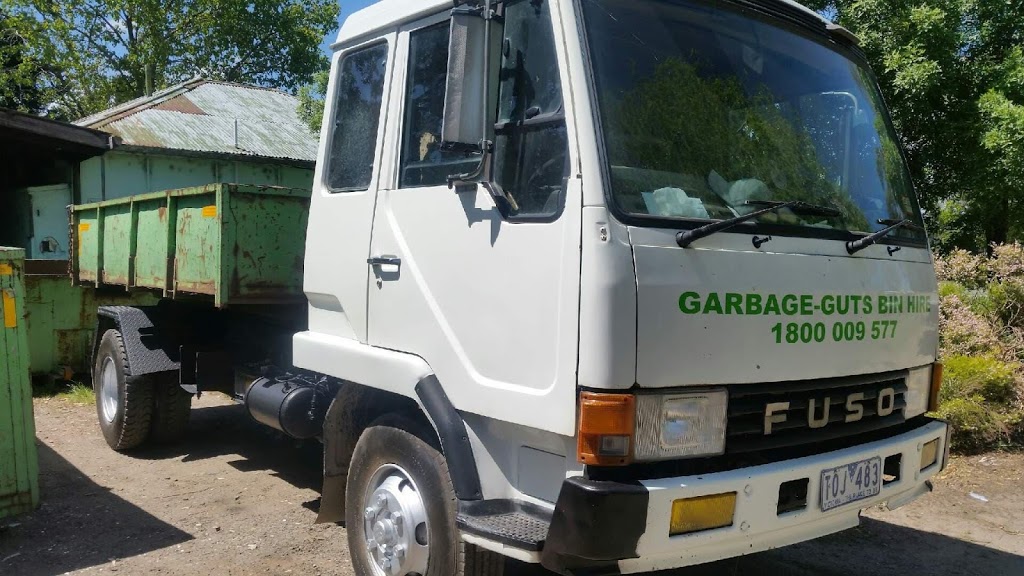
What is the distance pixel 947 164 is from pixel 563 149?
922cm

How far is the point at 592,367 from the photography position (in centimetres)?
244

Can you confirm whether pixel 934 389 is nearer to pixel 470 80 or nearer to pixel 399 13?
pixel 470 80

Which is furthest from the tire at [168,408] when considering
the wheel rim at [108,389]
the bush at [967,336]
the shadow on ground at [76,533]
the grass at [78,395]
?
the bush at [967,336]

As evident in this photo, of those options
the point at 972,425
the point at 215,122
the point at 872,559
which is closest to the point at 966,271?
the point at 972,425

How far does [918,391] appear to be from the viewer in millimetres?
3398

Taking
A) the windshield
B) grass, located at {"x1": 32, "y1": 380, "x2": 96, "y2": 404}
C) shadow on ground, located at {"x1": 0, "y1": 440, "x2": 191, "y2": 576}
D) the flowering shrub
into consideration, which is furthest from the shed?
the windshield

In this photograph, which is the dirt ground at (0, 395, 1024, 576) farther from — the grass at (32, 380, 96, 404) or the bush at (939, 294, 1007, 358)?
the grass at (32, 380, 96, 404)

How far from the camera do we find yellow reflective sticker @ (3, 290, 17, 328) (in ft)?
14.4

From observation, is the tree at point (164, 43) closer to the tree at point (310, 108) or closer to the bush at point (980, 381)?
the tree at point (310, 108)

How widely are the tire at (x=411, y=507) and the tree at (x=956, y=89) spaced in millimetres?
7901

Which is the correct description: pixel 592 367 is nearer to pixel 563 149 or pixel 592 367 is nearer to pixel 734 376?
pixel 734 376

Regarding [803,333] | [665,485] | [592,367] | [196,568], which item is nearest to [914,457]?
[803,333]

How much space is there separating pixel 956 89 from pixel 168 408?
30.2ft

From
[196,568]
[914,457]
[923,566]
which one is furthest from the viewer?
[923,566]
